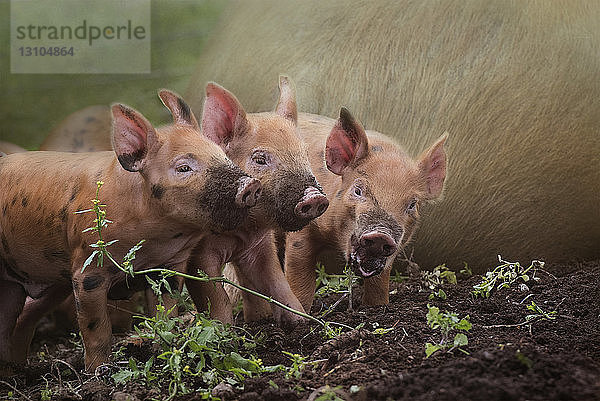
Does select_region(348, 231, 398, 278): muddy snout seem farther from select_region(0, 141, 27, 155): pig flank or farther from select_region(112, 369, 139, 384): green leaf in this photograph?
select_region(0, 141, 27, 155): pig flank

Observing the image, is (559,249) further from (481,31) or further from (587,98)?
(481,31)

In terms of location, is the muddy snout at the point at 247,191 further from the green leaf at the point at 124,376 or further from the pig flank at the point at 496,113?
the pig flank at the point at 496,113

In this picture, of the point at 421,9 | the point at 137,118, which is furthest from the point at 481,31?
the point at 137,118

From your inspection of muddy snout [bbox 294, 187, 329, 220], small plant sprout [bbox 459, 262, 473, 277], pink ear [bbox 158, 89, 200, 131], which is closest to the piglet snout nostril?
muddy snout [bbox 294, 187, 329, 220]

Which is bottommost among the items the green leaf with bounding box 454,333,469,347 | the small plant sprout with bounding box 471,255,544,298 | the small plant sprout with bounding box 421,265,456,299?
the small plant sprout with bounding box 421,265,456,299

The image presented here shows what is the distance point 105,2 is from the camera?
379 centimetres

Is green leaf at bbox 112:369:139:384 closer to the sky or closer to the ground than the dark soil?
closer to the ground

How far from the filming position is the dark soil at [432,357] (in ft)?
6.31

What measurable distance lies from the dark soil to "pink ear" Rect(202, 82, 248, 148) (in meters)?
0.62

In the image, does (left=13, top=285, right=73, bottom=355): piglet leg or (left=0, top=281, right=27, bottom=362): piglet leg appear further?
(left=13, top=285, right=73, bottom=355): piglet leg

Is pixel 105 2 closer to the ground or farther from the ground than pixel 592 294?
farther from the ground

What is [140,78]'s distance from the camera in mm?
3908

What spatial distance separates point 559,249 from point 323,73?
1216 mm

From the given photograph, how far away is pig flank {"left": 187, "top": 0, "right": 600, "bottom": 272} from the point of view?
3561 mm
